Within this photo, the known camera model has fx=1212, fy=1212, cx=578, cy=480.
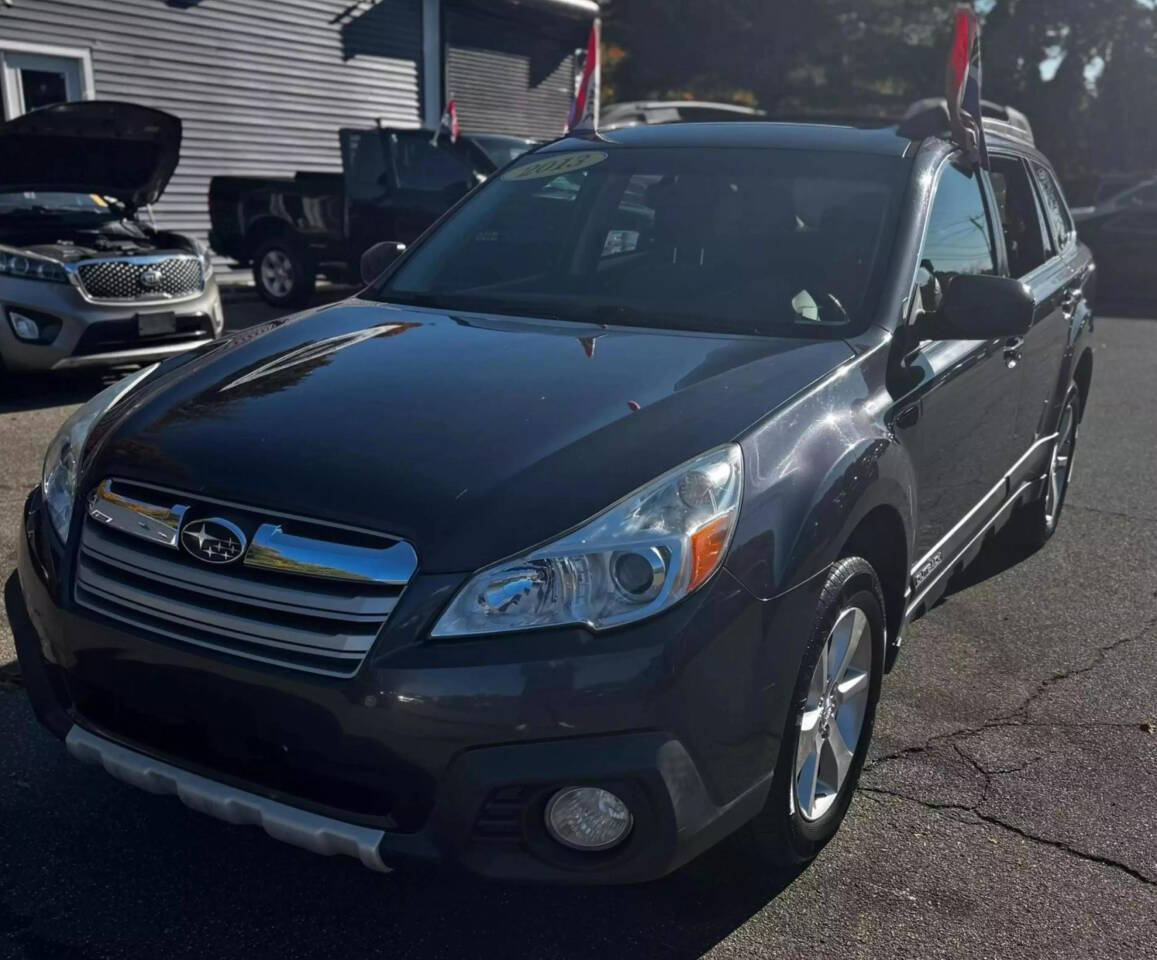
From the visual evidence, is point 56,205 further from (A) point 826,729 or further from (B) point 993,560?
(A) point 826,729

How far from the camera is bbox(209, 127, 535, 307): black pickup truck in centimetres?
1195

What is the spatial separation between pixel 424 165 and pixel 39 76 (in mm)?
4778

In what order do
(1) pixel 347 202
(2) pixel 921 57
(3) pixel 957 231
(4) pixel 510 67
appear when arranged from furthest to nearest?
1. (2) pixel 921 57
2. (4) pixel 510 67
3. (1) pixel 347 202
4. (3) pixel 957 231

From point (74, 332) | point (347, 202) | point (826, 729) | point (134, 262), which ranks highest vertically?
point (826, 729)

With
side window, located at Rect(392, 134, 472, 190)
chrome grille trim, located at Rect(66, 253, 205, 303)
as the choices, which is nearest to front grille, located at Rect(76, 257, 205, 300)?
chrome grille trim, located at Rect(66, 253, 205, 303)

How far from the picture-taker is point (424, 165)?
12.1 m

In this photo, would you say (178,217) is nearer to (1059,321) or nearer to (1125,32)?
(1059,321)

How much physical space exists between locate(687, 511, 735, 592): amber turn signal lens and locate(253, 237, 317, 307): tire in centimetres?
1031

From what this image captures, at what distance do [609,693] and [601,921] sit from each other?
A: 2.47ft

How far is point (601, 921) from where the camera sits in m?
2.68

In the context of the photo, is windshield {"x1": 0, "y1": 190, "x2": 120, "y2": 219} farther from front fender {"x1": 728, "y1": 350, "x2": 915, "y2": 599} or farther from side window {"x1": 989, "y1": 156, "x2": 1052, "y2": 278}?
front fender {"x1": 728, "y1": 350, "x2": 915, "y2": 599}

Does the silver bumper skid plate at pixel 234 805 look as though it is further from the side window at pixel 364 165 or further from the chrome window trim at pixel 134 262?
the side window at pixel 364 165

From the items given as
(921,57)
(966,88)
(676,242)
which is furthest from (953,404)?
(921,57)

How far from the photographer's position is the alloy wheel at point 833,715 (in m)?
2.71
